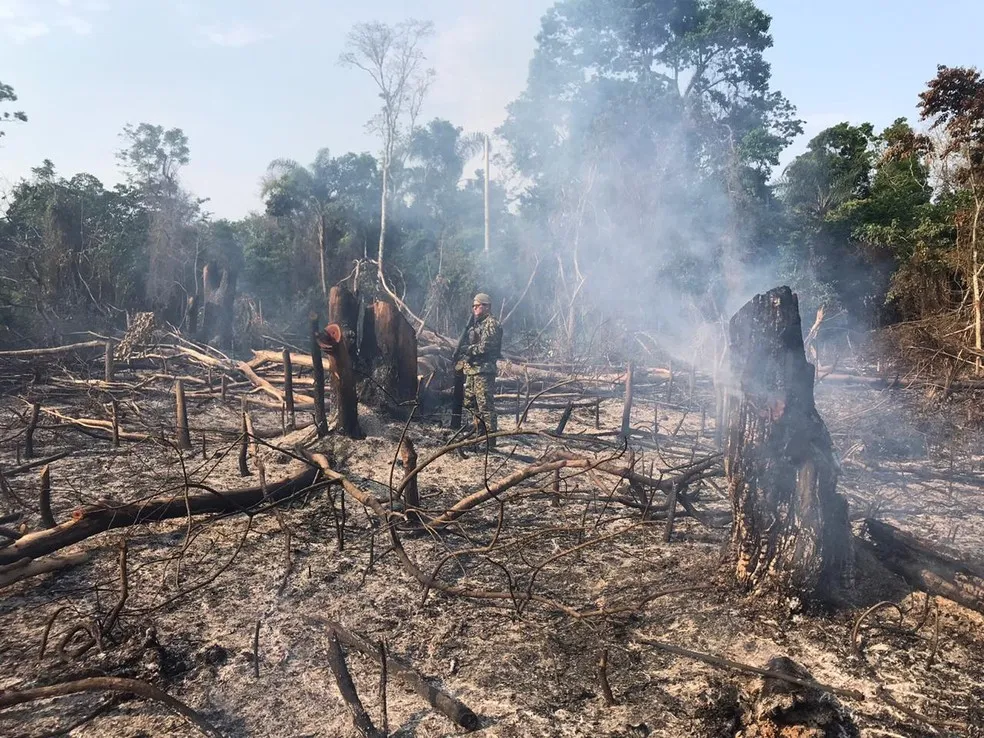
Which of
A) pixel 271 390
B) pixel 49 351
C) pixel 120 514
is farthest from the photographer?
pixel 49 351

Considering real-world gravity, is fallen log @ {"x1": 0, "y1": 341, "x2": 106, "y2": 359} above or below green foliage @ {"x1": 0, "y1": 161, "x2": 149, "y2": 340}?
below

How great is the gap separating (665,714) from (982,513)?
4.40 m

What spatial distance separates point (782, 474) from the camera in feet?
11.4

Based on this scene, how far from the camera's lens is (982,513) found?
5.19 metres

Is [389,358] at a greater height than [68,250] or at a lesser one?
lesser

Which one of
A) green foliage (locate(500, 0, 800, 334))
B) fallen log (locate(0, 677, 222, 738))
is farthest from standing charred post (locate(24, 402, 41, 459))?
green foliage (locate(500, 0, 800, 334))

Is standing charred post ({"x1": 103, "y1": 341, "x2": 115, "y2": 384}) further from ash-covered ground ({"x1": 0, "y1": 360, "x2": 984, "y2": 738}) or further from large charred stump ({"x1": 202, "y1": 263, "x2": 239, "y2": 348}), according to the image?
large charred stump ({"x1": 202, "y1": 263, "x2": 239, "y2": 348})

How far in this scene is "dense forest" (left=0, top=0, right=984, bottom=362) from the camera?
593 inches

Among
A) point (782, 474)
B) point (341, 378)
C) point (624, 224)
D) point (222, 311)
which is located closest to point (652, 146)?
point (624, 224)

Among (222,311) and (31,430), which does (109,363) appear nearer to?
(31,430)

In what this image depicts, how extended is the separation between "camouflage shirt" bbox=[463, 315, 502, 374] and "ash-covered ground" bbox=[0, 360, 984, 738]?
254cm

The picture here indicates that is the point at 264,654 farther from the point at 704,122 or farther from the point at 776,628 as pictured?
the point at 704,122

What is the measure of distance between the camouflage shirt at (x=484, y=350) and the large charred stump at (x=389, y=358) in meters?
0.87

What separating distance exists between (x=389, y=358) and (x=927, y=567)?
6.03 metres
